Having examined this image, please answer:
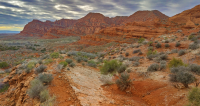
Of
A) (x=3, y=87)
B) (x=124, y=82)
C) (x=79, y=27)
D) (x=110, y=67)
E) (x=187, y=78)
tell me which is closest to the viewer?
(x=187, y=78)

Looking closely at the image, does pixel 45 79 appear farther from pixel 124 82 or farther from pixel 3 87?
pixel 3 87

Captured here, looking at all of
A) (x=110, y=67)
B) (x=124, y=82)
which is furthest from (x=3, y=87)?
(x=124, y=82)

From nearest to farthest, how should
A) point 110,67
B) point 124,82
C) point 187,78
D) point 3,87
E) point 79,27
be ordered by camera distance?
point 187,78 → point 124,82 → point 110,67 → point 3,87 → point 79,27

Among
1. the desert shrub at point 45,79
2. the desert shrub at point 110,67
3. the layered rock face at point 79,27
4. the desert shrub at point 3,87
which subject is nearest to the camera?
the desert shrub at point 45,79

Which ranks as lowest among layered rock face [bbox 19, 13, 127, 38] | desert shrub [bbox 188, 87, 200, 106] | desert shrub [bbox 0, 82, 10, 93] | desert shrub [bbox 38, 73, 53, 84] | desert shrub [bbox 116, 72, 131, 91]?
desert shrub [bbox 0, 82, 10, 93]

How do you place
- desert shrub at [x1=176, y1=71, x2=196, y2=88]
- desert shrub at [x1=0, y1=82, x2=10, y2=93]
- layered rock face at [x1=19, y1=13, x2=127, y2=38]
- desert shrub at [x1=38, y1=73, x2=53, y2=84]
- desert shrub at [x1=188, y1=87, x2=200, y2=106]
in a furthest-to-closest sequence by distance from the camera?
layered rock face at [x1=19, y1=13, x2=127, y2=38], desert shrub at [x1=0, y1=82, x2=10, y2=93], desert shrub at [x1=38, y1=73, x2=53, y2=84], desert shrub at [x1=176, y1=71, x2=196, y2=88], desert shrub at [x1=188, y1=87, x2=200, y2=106]

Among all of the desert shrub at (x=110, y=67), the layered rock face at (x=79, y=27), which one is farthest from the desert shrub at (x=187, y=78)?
the layered rock face at (x=79, y=27)

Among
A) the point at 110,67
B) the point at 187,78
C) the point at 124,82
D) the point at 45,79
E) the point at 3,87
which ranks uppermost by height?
the point at 187,78

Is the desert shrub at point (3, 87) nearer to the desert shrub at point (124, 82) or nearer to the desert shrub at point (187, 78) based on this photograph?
the desert shrub at point (124, 82)

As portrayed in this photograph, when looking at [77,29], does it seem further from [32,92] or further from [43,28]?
[32,92]

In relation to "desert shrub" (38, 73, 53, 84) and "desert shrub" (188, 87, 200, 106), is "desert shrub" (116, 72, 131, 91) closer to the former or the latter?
"desert shrub" (188, 87, 200, 106)

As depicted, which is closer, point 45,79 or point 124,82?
point 45,79

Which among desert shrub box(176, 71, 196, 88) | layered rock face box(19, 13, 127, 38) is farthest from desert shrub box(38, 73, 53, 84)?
layered rock face box(19, 13, 127, 38)

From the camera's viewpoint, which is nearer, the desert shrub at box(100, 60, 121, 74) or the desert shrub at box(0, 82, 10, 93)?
the desert shrub at box(100, 60, 121, 74)
